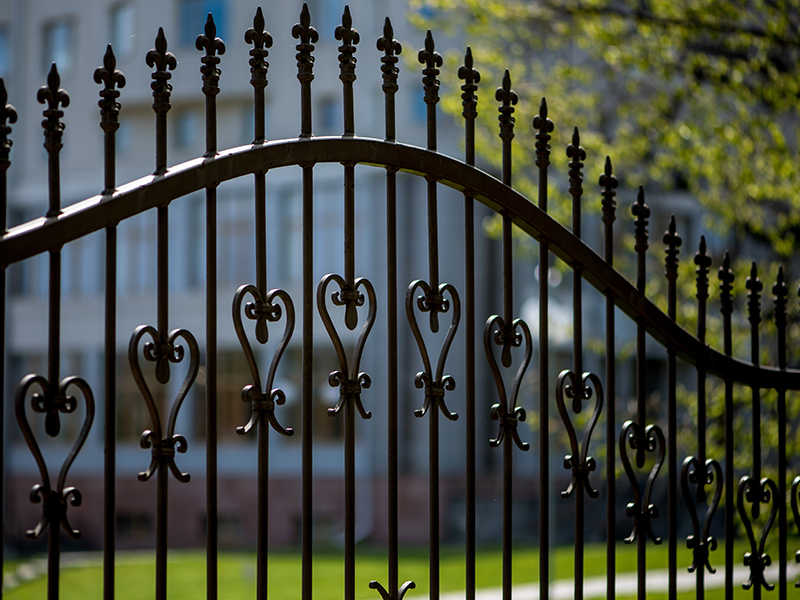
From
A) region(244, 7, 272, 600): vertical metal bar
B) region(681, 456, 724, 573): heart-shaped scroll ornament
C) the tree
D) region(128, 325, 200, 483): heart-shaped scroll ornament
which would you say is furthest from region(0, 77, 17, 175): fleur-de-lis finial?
the tree

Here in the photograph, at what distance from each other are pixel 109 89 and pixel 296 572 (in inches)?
657

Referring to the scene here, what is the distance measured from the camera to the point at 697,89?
612 cm

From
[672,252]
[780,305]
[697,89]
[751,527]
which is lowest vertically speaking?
[751,527]

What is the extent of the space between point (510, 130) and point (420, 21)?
473 cm

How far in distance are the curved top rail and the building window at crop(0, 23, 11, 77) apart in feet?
62.1

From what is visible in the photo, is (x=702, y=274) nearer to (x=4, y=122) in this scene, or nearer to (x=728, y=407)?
(x=728, y=407)

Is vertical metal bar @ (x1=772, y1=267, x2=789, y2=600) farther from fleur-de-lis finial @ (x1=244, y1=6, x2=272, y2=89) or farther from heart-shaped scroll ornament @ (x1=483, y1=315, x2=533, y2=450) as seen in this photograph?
fleur-de-lis finial @ (x1=244, y1=6, x2=272, y2=89)

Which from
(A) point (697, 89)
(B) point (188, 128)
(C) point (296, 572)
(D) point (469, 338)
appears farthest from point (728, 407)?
(B) point (188, 128)

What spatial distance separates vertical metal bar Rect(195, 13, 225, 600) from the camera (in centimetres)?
184

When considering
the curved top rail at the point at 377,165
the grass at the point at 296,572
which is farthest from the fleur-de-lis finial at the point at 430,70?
the grass at the point at 296,572

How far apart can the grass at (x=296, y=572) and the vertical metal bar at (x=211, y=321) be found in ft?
31.5

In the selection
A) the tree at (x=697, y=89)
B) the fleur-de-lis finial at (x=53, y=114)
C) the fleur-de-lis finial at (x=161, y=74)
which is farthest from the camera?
the tree at (x=697, y=89)

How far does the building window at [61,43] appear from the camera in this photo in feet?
66.7

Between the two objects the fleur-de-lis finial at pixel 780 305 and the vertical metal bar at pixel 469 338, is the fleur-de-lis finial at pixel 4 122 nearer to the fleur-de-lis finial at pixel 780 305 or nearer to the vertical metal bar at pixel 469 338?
the vertical metal bar at pixel 469 338
